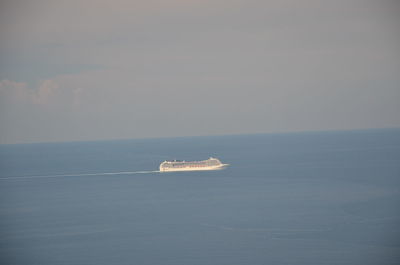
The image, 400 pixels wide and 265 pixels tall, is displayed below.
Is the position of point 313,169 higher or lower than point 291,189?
higher

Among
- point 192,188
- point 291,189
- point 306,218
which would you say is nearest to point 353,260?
point 306,218

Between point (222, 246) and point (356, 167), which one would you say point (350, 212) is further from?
point (356, 167)

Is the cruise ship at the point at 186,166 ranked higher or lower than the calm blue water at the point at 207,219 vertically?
higher

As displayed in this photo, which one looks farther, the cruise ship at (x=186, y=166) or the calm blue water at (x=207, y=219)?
the cruise ship at (x=186, y=166)

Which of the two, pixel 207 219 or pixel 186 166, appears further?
pixel 186 166

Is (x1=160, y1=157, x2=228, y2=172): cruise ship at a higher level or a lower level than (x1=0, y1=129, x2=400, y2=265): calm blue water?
higher

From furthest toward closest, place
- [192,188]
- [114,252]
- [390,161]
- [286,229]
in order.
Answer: [390,161] < [192,188] < [286,229] < [114,252]

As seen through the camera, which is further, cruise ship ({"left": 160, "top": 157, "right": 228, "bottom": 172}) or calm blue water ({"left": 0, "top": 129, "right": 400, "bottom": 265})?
cruise ship ({"left": 160, "top": 157, "right": 228, "bottom": 172})

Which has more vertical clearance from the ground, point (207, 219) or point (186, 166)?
point (186, 166)
